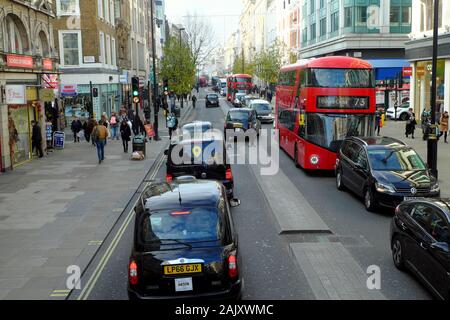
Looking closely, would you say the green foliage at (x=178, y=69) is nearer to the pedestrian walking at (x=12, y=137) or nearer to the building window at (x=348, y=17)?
the building window at (x=348, y=17)

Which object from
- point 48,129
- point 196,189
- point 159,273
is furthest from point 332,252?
A: point 48,129

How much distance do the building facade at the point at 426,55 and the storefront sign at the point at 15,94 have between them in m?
22.9

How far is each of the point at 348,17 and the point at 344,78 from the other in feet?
111


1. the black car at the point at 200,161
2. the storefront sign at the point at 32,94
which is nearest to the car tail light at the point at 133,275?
the black car at the point at 200,161

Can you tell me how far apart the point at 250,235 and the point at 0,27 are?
14.1 meters

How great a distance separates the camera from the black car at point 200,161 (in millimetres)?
13359

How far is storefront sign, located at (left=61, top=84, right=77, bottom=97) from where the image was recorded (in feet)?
119

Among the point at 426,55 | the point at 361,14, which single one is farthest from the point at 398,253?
the point at 361,14

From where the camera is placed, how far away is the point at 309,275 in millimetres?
9055

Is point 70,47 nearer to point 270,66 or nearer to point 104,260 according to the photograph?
point 104,260

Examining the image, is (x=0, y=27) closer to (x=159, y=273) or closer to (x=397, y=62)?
(x=159, y=273)

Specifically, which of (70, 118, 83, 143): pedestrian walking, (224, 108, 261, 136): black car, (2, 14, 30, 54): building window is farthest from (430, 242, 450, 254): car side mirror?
(70, 118, 83, 143): pedestrian walking

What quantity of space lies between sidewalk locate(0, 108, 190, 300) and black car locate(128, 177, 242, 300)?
1948mm

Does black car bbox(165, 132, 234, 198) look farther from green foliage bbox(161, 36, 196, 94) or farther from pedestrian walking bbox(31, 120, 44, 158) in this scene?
green foliage bbox(161, 36, 196, 94)
